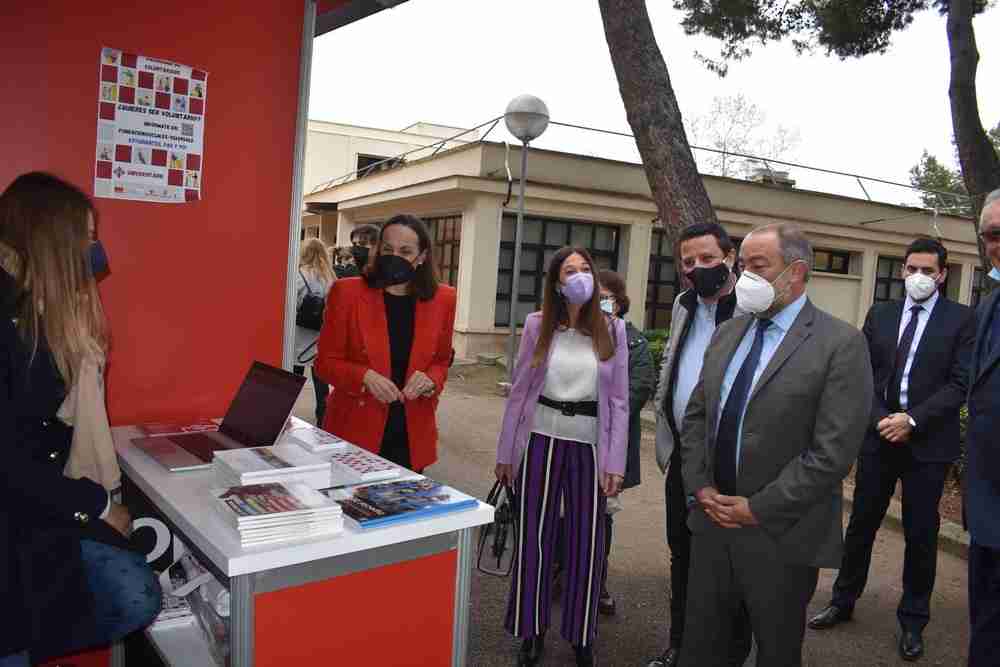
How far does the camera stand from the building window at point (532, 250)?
14461 mm

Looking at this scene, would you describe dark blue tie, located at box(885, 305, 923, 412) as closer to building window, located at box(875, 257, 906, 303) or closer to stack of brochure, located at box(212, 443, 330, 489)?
stack of brochure, located at box(212, 443, 330, 489)

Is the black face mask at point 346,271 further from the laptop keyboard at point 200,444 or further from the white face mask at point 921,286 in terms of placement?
the white face mask at point 921,286

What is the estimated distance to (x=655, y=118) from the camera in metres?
6.47

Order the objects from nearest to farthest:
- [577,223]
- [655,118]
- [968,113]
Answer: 1. [655,118]
2. [968,113]
3. [577,223]

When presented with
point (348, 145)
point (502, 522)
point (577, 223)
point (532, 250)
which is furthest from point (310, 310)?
point (348, 145)

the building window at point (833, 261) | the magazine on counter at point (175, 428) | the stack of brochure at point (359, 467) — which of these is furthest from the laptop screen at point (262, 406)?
the building window at point (833, 261)

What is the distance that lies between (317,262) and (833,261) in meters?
16.3

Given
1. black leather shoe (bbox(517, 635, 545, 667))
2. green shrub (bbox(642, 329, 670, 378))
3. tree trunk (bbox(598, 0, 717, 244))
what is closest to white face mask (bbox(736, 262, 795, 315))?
black leather shoe (bbox(517, 635, 545, 667))

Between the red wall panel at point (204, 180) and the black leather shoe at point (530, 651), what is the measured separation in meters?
1.72

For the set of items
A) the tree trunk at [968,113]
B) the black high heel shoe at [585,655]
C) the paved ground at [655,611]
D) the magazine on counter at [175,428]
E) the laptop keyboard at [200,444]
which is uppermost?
the tree trunk at [968,113]

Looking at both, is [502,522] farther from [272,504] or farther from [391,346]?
[272,504]

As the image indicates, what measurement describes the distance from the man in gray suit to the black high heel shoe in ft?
1.94

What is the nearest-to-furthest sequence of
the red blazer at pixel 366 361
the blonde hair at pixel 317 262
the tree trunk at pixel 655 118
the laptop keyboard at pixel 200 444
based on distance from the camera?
the laptop keyboard at pixel 200 444
the red blazer at pixel 366 361
the blonde hair at pixel 317 262
the tree trunk at pixel 655 118

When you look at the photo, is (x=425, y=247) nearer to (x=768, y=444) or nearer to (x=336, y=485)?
(x=336, y=485)
